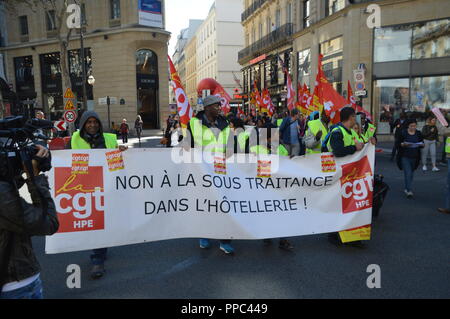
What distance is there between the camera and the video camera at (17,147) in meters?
1.93

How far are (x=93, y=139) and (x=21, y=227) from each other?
2592 mm

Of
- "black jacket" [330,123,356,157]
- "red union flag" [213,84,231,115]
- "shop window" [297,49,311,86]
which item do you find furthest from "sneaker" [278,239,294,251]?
"shop window" [297,49,311,86]

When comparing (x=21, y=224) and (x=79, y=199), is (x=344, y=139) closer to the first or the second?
(x=79, y=199)

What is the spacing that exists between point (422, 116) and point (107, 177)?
19.9 metres

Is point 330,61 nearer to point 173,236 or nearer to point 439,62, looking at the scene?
point 439,62

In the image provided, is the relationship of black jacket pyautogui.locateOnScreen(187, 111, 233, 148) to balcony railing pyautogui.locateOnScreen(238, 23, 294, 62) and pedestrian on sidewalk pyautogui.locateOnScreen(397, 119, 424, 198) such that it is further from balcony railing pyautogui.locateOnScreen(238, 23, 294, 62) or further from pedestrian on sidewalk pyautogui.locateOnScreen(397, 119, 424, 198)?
balcony railing pyautogui.locateOnScreen(238, 23, 294, 62)

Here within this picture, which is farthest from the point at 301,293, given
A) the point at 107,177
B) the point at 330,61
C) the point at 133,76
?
the point at 133,76

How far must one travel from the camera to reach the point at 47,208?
6.80 ft

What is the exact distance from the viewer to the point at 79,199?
4121mm

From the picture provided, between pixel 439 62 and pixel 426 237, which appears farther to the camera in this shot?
pixel 439 62

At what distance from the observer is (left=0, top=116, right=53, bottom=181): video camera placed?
1.93 metres

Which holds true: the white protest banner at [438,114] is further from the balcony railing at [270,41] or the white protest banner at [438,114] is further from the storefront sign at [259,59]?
the storefront sign at [259,59]

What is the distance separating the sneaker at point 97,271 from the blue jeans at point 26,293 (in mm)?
1913

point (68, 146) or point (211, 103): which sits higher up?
point (211, 103)
